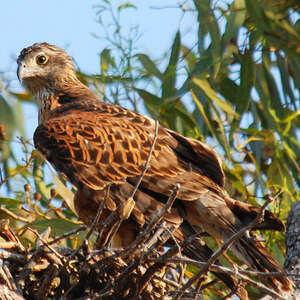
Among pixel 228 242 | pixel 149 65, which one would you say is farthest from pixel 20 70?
pixel 228 242

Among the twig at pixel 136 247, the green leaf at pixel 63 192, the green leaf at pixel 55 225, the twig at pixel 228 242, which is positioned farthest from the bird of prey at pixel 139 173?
the twig at pixel 228 242

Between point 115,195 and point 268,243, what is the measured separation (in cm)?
124

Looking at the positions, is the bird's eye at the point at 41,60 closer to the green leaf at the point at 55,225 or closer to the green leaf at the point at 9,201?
the green leaf at the point at 9,201

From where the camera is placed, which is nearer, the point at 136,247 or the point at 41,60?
the point at 136,247

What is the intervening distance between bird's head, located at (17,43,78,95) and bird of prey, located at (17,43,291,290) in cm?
109

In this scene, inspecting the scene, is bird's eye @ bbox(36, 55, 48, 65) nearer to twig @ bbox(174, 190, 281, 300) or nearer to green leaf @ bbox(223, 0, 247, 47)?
green leaf @ bbox(223, 0, 247, 47)

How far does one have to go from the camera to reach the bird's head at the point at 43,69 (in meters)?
6.51

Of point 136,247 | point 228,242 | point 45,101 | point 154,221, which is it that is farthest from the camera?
point 45,101

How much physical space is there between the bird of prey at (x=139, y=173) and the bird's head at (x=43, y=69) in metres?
1.09

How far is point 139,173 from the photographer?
5.06 metres

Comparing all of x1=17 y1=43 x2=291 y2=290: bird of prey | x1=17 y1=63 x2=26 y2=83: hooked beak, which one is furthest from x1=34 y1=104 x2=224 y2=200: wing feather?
x1=17 y1=63 x2=26 y2=83: hooked beak

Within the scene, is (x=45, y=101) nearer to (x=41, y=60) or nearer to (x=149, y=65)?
(x=41, y=60)

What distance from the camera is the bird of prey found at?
4852 mm

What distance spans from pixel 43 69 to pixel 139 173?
1.99 m
